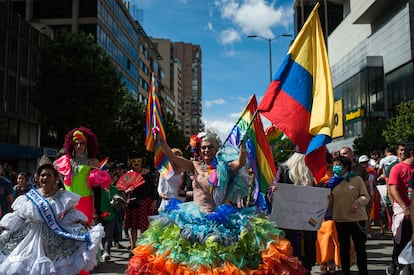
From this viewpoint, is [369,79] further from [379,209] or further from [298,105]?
[298,105]

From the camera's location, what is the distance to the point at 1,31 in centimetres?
2891

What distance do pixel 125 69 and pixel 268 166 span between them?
51752 millimetres

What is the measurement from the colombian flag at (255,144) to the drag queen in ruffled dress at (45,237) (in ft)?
6.27

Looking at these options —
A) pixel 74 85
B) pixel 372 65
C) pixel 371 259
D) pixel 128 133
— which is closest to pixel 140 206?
pixel 371 259

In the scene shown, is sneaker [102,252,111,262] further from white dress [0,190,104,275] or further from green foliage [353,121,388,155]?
green foliage [353,121,388,155]

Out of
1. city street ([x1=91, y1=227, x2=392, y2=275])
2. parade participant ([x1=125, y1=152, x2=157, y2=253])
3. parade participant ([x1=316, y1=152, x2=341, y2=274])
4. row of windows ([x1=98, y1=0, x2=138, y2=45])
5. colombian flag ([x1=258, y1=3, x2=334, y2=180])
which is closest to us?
colombian flag ([x1=258, y1=3, x2=334, y2=180])

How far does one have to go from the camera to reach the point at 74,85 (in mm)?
26188

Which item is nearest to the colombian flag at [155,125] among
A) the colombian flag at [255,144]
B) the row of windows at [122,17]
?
the colombian flag at [255,144]

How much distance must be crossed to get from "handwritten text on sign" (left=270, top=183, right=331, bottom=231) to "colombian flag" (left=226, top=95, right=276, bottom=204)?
1.21 feet

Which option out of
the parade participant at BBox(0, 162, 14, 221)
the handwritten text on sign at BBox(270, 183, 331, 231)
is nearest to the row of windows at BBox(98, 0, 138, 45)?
the parade participant at BBox(0, 162, 14, 221)

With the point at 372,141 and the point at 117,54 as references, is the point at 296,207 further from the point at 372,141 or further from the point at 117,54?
the point at 117,54

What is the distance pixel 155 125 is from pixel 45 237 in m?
1.89

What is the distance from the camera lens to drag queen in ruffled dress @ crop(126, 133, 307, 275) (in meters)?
4.24

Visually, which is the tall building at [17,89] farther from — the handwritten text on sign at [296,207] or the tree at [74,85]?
the handwritten text on sign at [296,207]
